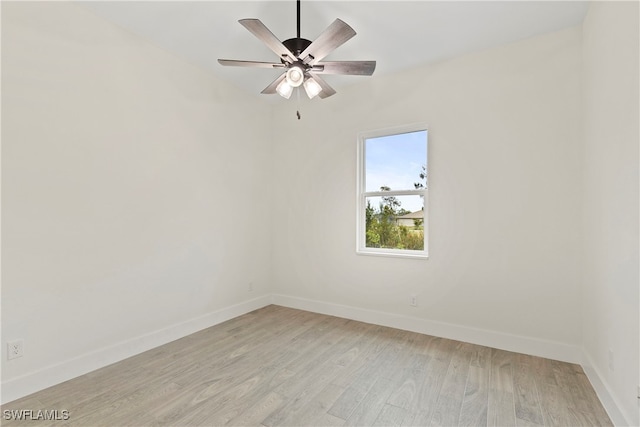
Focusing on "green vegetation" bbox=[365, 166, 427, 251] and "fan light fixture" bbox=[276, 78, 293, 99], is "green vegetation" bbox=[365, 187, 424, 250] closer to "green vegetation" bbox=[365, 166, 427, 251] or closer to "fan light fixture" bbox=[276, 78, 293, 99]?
"green vegetation" bbox=[365, 166, 427, 251]

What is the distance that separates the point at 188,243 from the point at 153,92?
5.06 feet

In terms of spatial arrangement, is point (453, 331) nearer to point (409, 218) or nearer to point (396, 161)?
point (409, 218)

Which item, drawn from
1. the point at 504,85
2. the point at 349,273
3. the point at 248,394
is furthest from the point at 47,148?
the point at 504,85

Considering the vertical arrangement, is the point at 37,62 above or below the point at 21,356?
above

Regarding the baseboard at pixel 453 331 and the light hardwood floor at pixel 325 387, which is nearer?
the light hardwood floor at pixel 325 387

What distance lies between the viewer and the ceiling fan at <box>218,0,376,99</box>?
2033 millimetres

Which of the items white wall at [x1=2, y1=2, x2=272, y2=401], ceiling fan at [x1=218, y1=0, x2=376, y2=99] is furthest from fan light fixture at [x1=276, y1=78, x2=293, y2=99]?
white wall at [x1=2, y1=2, x2=272, y2=401]

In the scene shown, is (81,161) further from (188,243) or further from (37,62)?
(188,243)

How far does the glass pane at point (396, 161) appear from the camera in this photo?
3.47m

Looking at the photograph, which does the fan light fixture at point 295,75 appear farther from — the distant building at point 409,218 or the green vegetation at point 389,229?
the distant building at point 409,218

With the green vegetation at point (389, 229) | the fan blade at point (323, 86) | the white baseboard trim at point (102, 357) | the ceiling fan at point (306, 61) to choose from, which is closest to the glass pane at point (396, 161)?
the green vegetation at point (389, 229)

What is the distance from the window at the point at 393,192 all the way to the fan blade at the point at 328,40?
1.58 meters

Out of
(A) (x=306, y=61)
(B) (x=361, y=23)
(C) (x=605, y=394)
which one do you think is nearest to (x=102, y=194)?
(A) (x=306, y=61)

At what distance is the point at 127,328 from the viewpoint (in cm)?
278
